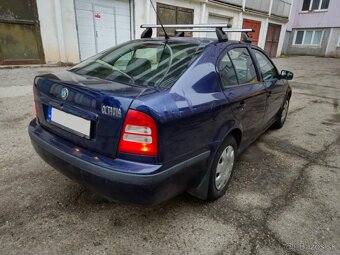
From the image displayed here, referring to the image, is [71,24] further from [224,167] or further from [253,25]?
[253,25]

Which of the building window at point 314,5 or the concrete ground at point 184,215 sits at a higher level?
the building window at point 314,5

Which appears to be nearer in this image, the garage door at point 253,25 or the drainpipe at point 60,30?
the drainpipe at point 60,30

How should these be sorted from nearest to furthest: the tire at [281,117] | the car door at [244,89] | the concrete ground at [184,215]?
the concrete ground at [184,215] < the car door at [244,89] < the tire at [281,117]

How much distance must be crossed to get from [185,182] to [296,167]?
1.97 metres

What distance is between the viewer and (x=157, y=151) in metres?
1.65

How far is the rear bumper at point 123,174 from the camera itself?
162 centimetres

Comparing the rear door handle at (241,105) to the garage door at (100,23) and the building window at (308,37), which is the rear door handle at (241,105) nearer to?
the garage door at (100,23)

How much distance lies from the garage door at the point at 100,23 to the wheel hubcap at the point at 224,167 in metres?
7.89

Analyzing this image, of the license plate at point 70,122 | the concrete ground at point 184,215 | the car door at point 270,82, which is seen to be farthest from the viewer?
the car door at point 270,82

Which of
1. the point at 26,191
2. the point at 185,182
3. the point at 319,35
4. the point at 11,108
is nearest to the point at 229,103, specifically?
the point at 185,182

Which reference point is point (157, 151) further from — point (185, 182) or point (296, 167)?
point (296, 167)

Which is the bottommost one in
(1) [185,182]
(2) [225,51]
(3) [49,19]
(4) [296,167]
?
(4) [296,167]

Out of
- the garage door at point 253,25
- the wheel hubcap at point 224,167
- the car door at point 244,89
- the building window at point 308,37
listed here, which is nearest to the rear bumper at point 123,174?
the wheel hubcap at point 224,167

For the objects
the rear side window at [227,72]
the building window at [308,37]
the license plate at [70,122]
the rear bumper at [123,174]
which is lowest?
the rear bumper at [123,174]
